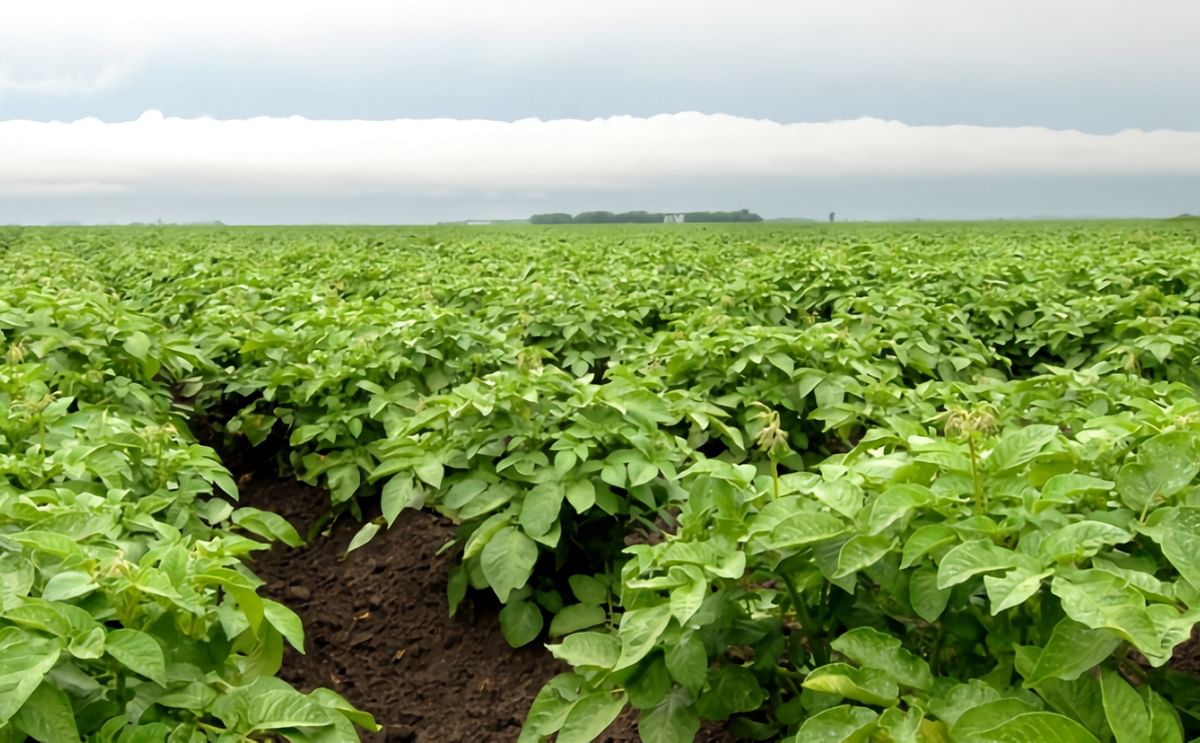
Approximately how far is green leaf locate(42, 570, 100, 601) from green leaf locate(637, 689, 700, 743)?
96 centimetres

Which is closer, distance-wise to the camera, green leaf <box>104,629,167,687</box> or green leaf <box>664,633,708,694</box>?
green leaf <box>104,629,167,687</box>

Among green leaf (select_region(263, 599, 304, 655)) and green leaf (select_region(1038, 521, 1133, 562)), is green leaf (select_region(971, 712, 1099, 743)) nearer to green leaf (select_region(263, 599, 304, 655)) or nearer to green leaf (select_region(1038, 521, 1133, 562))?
green leaf (select_region(1038, 521, 1133, 562))

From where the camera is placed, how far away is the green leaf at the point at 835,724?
1.35 m

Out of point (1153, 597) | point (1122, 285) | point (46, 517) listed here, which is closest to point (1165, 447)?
point (1153, 597)

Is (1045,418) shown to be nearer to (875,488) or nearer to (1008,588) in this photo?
(875,488)

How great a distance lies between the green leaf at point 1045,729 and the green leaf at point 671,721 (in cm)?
66

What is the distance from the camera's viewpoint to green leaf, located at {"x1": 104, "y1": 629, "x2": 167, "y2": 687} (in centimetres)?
140

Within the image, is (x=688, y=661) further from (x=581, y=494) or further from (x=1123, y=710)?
(x=581, y=494)

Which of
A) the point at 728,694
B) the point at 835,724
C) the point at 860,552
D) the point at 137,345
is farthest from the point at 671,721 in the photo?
the point at 137,345

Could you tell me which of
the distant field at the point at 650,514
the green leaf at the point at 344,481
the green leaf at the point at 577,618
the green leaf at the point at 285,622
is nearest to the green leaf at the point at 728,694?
the distant field at the point at 650,514

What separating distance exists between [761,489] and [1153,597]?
0.67 meters

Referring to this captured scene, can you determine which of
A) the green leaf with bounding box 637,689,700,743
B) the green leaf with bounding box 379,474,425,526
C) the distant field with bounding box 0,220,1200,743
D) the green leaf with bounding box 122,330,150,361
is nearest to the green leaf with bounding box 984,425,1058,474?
the distant field with bounding box 0,220,1200,743

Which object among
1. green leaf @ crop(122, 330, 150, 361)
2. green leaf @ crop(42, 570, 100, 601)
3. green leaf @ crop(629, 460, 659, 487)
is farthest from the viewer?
green leaf @ crop(122, 330, 150, 361)

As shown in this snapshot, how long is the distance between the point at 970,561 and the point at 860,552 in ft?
0.58
